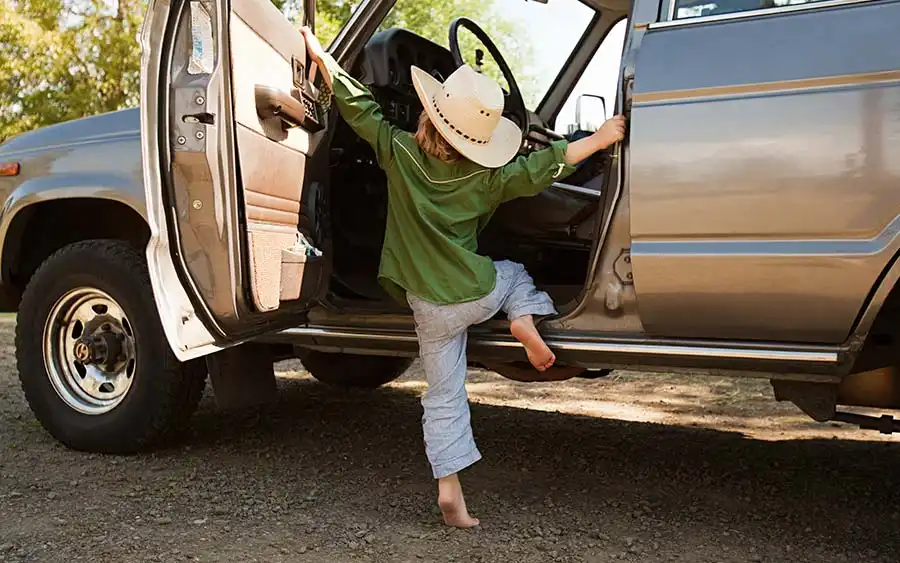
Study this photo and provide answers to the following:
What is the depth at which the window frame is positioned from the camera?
8.25ft

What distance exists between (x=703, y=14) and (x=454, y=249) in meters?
1.05

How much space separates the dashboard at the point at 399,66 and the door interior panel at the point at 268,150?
540 mm

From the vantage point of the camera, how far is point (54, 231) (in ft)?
13.6

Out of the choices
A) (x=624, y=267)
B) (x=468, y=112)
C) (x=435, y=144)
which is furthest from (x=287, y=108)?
(x=624, y=267)

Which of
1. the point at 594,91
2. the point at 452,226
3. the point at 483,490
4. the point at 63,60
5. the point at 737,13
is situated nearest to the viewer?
the point at 737,13

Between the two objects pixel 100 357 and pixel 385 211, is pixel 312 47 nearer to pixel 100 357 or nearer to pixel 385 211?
pixel 385 211

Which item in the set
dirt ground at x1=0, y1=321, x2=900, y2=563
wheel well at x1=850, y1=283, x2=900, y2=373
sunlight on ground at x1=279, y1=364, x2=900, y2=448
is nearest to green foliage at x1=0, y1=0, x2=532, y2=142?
sunlight on ground at x1=279, y1=364, x2=900, y2=448

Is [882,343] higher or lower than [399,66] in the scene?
lower

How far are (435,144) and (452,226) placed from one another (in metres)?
0.28

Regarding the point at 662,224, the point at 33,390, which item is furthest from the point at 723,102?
the point at 33,390

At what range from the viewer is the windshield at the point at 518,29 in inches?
155

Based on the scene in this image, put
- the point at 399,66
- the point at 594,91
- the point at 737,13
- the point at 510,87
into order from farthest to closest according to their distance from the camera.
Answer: the point at 594,91
the point at 510,87
the point at 399,66
the point at 737,13

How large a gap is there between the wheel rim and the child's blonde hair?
1606 millimetres

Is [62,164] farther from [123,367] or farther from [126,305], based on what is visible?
[123,367]
